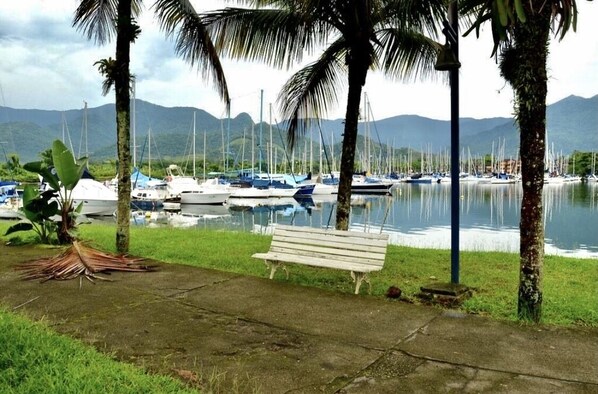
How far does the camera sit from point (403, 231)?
25.0 m

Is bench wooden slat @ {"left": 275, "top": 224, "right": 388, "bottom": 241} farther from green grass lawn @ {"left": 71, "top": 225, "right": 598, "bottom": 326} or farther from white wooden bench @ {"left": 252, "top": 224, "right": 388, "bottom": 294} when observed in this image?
green grass lawn @ {"left": 71, "top": 225, "right": 598, "bottom": 326}

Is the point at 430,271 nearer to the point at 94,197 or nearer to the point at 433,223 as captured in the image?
the point at 433,223

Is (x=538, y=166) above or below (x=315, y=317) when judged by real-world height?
above

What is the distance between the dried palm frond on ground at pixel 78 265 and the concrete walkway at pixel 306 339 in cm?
48

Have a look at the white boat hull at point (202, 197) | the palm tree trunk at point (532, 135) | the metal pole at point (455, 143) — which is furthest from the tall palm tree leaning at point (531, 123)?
the white boat hull at point (202, 197)

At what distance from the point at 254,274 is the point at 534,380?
4.93m

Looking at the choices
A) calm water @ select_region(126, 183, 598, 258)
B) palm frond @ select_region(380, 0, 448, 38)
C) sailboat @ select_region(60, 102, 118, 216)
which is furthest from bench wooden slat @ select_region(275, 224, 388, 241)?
sailboat @ select_region(60, 102, 118, 216)

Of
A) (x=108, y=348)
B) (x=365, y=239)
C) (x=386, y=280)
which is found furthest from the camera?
(x=386, y=280)

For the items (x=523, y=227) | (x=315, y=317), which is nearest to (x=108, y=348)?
(x=315, y=317)

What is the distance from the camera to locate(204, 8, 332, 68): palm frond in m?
9.40

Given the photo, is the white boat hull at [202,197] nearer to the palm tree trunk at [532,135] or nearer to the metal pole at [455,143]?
the metal pole at [455,143]

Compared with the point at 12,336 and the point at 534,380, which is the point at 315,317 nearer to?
the point at 534,380

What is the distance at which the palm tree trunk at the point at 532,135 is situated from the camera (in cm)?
540

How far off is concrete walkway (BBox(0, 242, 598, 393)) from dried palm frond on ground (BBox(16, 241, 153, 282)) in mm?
475
